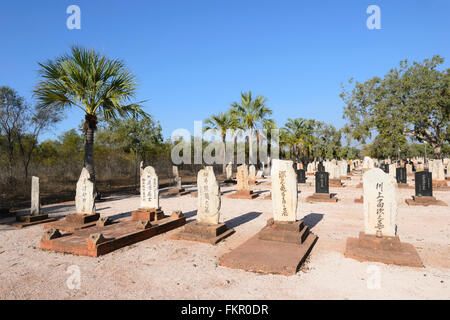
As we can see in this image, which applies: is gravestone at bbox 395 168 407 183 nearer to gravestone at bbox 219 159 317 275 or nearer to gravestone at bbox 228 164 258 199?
gravestone at bbox 228 164 258 199

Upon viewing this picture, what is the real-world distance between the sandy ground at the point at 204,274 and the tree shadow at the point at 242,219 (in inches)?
38.8

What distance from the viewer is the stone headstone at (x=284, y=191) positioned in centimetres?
636

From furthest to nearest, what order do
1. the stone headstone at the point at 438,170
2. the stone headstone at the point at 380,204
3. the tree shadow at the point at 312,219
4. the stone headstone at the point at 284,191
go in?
1. the stone headstone at the point at 438,170
2. the tree shadow at the point at 312,219
3. the stone headstone at the point at 284,191
4. the stone headstone at the point at 380,204

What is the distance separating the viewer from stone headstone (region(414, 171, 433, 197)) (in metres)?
10.8

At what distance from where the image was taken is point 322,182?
12.7 meters

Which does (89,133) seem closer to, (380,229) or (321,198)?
(321,198)

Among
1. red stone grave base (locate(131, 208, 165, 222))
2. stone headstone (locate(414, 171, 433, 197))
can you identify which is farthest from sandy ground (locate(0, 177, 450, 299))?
stone headstone (locate(414, 171, 433, 197))

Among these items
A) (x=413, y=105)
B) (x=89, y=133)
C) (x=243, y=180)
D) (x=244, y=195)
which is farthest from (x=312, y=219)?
(x=413, y=105)

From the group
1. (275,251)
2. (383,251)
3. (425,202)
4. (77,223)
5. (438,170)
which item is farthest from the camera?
(438,170)

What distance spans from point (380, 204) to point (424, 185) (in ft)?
23.7

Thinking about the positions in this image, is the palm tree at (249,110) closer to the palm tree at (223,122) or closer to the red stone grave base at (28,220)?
the palm tree at (223,122)

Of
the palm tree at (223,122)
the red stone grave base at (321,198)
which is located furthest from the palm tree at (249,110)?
the red stone grave base at (321,198)
